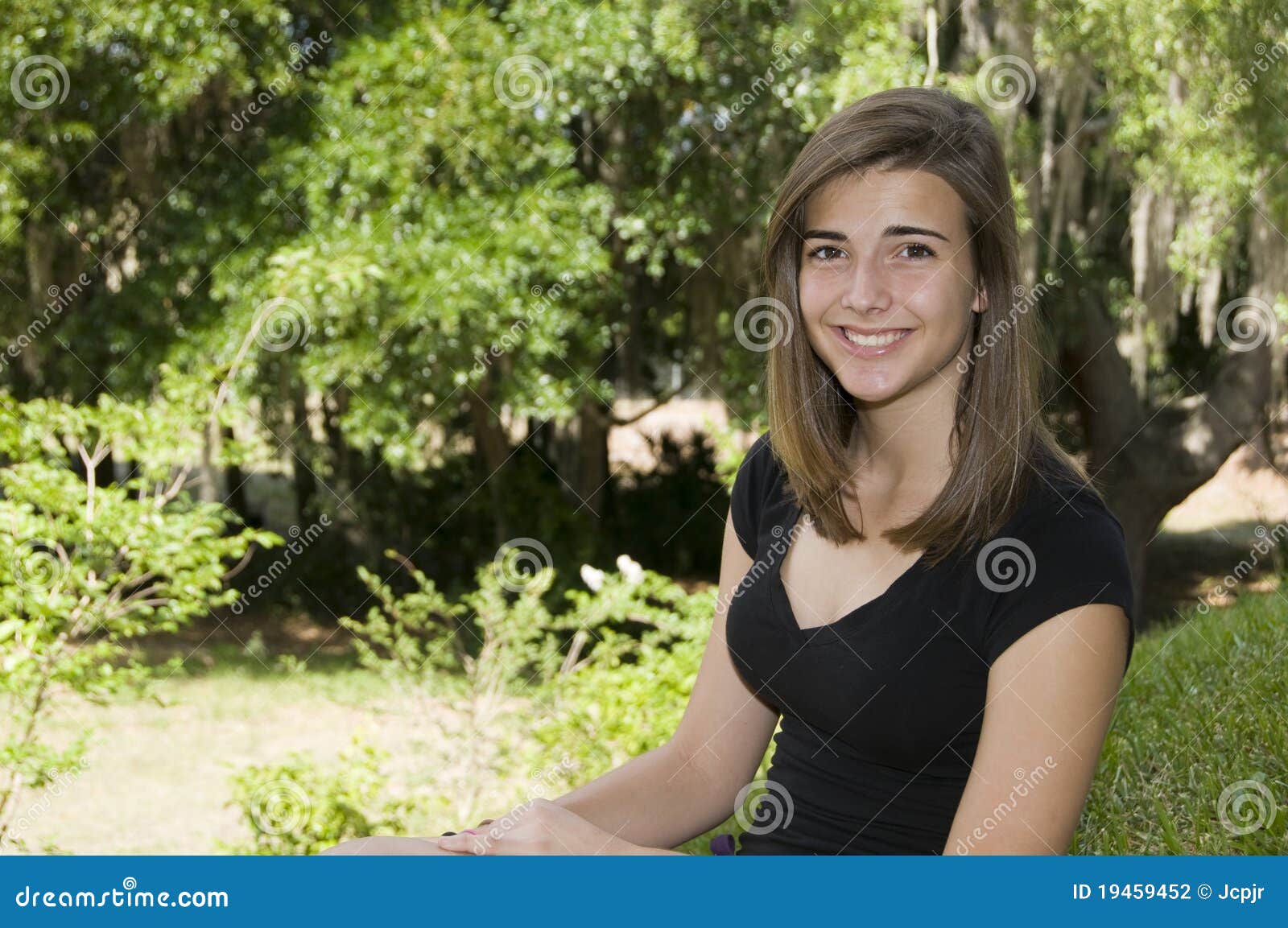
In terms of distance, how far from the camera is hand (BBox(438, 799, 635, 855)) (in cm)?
161

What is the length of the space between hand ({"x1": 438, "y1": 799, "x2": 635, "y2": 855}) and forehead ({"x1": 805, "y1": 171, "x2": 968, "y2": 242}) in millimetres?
847

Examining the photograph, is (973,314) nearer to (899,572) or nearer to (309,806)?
(899,572)

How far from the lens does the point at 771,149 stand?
28.9ft

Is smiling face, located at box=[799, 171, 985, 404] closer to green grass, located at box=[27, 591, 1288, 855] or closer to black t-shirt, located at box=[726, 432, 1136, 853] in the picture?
black t-shirt, located at box=[726, 432, 1136, 853]

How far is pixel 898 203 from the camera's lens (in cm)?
169

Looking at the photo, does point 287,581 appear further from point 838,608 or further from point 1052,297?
point 838,608

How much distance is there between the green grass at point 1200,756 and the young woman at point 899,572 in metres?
0.90

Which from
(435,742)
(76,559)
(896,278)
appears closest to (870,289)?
(896,278)

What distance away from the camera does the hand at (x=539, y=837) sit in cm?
161

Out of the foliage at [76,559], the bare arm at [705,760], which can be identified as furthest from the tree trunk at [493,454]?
the bare arm at [705,760]

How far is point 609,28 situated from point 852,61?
5.14ft

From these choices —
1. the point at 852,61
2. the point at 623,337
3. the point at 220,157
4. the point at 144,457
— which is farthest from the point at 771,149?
the point at 144,457

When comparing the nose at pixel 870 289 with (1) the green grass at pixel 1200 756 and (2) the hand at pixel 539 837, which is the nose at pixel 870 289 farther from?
(1) the green grass at pixel 1200 756

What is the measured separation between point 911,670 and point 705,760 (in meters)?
0.43
